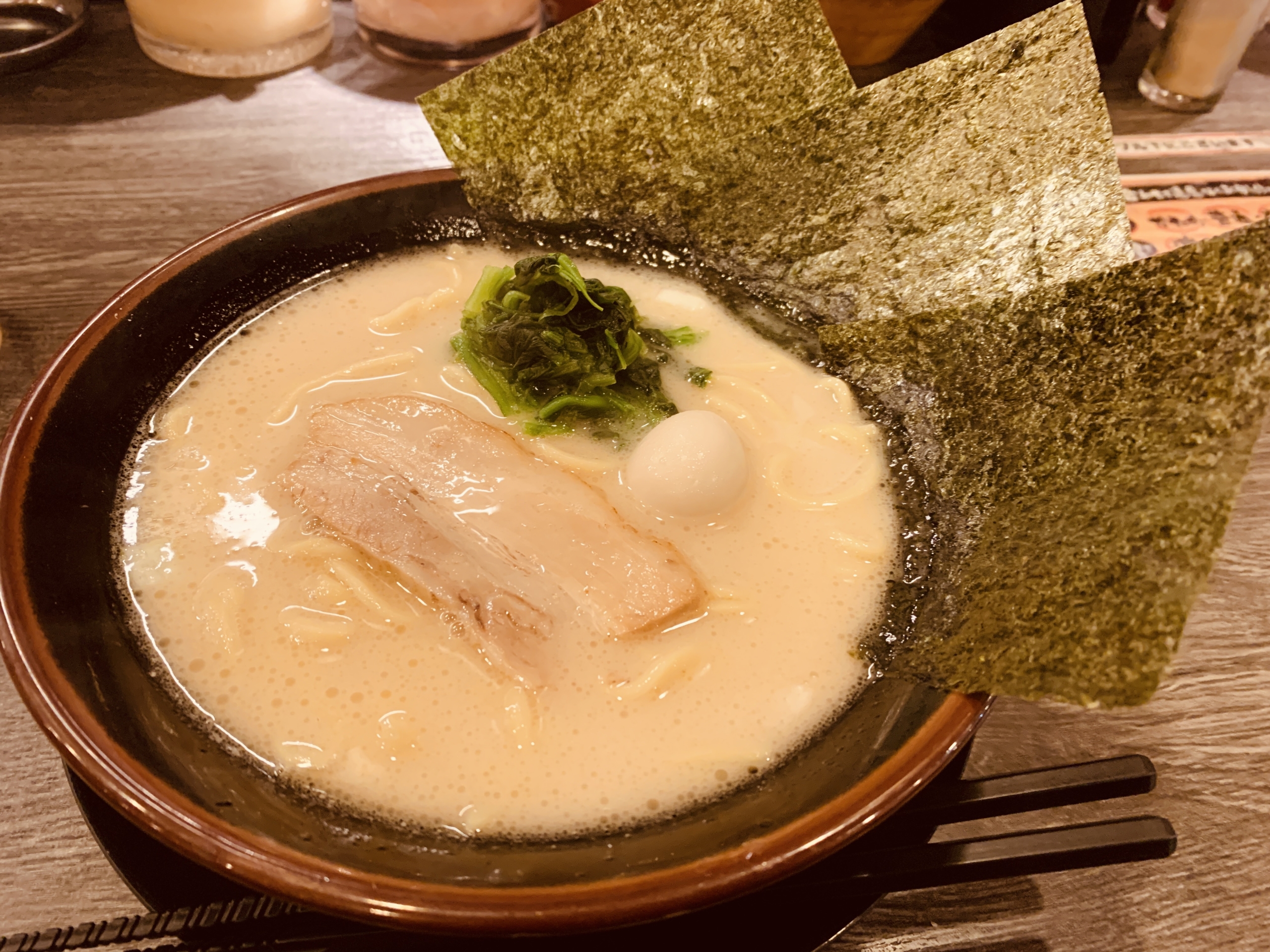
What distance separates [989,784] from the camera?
3.90ft

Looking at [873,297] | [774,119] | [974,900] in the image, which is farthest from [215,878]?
[774,119]

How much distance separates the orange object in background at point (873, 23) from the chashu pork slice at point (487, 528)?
2.05 metres

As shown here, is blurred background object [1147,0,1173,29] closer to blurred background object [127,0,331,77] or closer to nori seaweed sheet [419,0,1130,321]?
nori seaweed sheet [419,0,1130,321]

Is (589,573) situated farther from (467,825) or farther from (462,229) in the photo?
(462,229)

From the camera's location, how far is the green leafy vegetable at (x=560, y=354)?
1.83 m

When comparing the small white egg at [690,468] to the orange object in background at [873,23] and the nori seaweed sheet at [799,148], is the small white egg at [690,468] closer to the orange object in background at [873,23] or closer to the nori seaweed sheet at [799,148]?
the nori seaweed sheet at [799,148]

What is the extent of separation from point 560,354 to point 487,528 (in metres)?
0.44

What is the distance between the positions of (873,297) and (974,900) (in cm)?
130

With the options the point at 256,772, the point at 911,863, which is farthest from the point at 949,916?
the point at 256,772

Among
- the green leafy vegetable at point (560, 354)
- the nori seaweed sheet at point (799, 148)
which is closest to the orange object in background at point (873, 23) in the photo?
the nori seaweed sheet at point (799, 148)

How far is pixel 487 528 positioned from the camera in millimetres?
1608

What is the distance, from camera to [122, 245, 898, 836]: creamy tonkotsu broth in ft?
4.19

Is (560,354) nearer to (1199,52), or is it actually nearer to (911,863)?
A: (911,863)

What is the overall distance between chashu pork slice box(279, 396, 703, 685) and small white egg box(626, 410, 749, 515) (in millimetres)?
98
